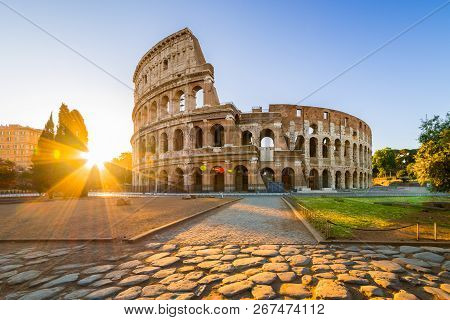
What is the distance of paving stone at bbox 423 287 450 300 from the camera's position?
8.70 ft

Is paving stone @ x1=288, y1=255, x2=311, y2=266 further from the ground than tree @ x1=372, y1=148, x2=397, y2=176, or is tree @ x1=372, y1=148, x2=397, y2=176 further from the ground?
tree @ x1=372, y1=148, x2=397, y2=176

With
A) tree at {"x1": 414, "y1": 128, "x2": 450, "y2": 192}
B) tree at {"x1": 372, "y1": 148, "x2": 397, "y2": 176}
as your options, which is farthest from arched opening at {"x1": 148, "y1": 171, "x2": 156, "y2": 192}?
tree at {"x1": 372, "y1": 148, "x2": 397, "y2": 176}

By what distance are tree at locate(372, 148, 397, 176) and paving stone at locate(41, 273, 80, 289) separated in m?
79.8

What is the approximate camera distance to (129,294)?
8.99ft

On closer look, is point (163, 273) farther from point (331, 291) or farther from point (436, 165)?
point (436, 165)

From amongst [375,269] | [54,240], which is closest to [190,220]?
[54,240]

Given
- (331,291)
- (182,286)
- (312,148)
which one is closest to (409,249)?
(331,291)

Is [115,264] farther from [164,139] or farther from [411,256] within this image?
[164,139]

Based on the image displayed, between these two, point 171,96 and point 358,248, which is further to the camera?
point 171,96

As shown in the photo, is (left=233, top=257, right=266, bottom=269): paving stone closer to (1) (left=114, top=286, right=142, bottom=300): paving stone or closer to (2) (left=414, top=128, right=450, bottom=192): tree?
(1) (left=114, top=286, right=142, bottom=300): paving stone

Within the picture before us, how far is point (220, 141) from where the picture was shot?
103ft

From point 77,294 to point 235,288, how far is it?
198cm

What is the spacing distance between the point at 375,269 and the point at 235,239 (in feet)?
9.67

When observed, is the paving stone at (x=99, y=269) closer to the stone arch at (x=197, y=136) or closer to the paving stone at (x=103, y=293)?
the paving stone at (x=103, y=293)
